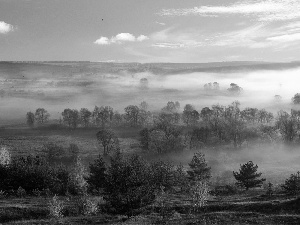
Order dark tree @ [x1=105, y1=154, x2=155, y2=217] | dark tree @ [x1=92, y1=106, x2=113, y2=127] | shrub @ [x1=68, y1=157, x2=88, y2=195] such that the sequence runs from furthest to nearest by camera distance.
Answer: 1. dark tree @ [x1=92, y1=106, x2=113, y2=127]
2. shrub @ [x1=68, y1=157, x2=88, y2=195]
3. dark tree @ [x1=105, y1=154, x2=155, y2=217]

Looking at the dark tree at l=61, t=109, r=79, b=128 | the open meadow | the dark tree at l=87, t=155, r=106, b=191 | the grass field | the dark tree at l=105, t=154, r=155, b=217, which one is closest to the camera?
the grass field

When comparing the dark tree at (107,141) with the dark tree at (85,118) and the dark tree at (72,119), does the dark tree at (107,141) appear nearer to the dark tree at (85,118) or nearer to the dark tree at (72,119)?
the dark tree at (72,119)

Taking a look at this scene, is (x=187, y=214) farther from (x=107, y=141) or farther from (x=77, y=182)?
(x=107, y=141)

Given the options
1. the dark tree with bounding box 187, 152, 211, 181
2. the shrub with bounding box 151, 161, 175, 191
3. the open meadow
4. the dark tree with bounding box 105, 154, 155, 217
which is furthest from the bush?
the dark tree with bounding box 105, 154, 155, 217

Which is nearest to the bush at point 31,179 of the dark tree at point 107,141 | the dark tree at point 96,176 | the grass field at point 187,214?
the dark tree at point 96,176

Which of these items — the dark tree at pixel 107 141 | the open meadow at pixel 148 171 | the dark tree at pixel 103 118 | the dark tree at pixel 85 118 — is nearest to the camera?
the open meadow at pixel 148 171

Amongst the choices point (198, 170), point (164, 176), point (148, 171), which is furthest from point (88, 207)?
point (198, 170)

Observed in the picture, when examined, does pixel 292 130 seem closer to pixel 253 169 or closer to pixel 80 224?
pixel 253 169

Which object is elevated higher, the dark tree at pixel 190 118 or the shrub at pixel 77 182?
the dark tree at pixel 190 118

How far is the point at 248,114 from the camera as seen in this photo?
193m

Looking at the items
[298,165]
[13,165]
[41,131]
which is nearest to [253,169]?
[298,165]

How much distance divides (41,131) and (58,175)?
95.8 m

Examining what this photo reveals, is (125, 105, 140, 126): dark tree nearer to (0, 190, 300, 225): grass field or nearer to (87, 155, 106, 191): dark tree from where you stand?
(87, 155, 106, 191): dark tree

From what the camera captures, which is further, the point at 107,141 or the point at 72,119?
the point at 72,119
